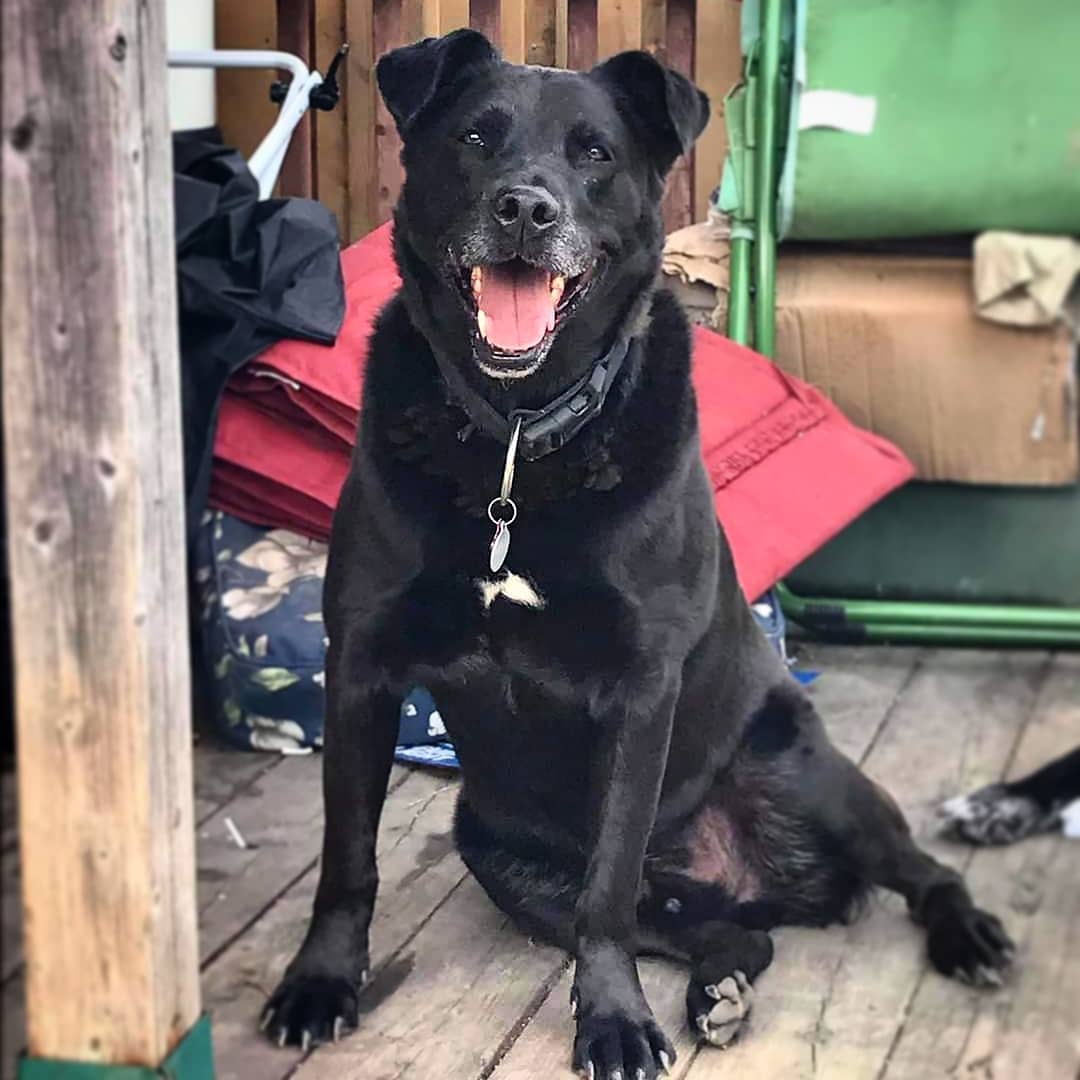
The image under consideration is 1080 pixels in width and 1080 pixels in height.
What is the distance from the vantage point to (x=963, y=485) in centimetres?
162

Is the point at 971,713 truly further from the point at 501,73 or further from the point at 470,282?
the point at 501,73

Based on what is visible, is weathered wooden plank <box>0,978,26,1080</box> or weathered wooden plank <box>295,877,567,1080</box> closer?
weathered wooden plank <box>0,978,26,1080</box>

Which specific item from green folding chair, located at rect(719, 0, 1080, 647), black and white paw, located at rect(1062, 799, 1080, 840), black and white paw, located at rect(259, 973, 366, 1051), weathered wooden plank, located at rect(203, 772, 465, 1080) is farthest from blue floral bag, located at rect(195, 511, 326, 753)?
black and white paw, located at rect(1062, 799, 1080, 840)

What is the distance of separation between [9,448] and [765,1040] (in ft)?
2.78

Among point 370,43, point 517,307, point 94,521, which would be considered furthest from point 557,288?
point 94,521

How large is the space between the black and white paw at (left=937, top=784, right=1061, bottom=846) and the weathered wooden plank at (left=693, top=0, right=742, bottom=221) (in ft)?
2.11

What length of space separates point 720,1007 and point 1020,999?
11.6 inches

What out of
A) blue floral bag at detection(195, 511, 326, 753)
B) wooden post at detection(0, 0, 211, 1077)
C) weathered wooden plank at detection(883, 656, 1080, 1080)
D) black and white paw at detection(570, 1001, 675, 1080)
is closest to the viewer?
wooden post at detection(0, 0, 211, 1077)

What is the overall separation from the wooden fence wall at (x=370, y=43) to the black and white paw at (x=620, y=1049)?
74 centimetres

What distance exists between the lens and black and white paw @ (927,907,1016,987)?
1.29 m

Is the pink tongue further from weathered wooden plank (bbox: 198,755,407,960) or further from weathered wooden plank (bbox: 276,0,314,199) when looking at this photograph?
weathered wooden plank (bbox: 198,755,407,960)

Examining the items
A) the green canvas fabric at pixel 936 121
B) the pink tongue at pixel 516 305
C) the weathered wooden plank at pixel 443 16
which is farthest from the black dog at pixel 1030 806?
the weathered wooden plank at pixel 443 16

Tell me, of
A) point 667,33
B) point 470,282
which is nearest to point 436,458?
point 470,282

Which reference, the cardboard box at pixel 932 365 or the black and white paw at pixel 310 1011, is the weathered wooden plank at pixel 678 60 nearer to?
the cardboard box at pixel 932 365
